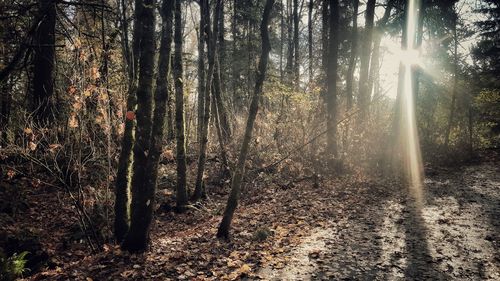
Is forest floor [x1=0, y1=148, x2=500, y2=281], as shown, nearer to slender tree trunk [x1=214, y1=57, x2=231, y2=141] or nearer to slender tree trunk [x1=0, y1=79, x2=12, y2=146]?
slender tree trunk [x1=0, y1=79, x2=12, y2=146]

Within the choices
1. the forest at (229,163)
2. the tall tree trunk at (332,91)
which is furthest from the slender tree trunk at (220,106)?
the tall tree trunk at (332,91)

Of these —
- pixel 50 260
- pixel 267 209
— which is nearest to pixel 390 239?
pixel 267 209

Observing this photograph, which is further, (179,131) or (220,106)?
(220,106)

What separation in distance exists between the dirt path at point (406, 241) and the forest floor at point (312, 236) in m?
0.02

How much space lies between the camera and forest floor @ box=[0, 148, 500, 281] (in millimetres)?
5336

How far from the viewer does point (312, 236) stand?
22.8 ft

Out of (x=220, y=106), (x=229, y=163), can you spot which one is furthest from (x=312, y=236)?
(x=220, y=106)

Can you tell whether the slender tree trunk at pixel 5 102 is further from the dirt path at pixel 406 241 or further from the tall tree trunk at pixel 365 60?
the tall tree trunk at pixel 365 60

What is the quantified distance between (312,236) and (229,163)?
671 cm

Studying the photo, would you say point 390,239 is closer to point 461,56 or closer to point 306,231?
point 306,231

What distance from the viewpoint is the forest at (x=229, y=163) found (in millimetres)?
5816

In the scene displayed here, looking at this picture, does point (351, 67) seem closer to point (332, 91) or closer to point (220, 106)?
point (332, 91)

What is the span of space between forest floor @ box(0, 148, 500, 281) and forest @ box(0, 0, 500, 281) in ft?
0.14

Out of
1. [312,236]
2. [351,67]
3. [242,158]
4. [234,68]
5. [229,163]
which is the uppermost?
[234,68]
